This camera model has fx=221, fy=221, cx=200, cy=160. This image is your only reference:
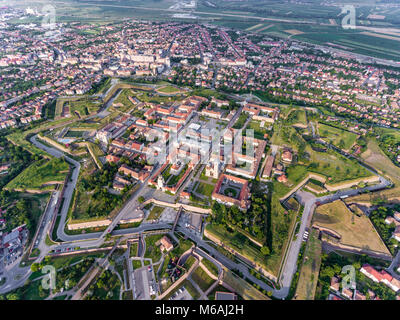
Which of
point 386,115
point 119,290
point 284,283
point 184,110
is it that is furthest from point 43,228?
point 386,115

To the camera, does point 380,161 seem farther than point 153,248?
Yes

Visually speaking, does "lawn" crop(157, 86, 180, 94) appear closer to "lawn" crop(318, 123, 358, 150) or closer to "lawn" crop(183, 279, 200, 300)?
"lawn" crop(318, 123, 358, 150)

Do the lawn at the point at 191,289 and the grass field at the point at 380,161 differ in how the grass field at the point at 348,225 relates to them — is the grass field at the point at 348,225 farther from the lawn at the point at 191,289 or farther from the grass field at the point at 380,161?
the lawn at the point at 191,289

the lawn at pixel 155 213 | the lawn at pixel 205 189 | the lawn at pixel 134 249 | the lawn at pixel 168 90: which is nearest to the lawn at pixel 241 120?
the lawn at pixel 205 189

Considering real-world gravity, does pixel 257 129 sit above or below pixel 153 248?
above

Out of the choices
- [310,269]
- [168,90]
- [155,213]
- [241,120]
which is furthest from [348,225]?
[168,90]

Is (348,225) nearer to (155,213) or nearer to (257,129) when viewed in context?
(257,129)
